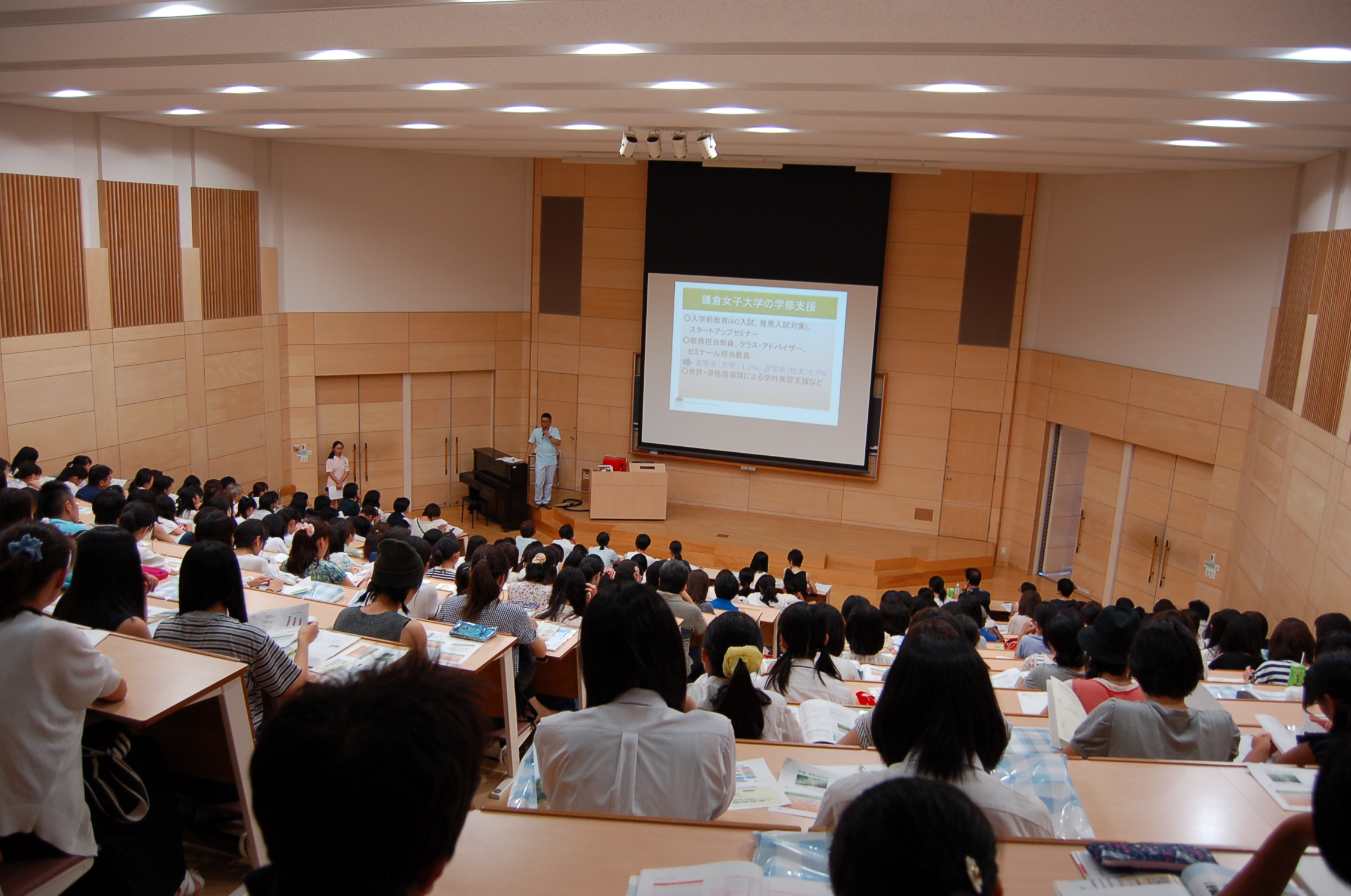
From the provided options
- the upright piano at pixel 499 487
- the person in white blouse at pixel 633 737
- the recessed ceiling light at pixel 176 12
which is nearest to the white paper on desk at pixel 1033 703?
the person in white blouse at pixel 633 737

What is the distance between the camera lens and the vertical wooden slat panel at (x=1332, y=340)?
22.5ft

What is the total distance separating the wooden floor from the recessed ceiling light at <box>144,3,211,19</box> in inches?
309

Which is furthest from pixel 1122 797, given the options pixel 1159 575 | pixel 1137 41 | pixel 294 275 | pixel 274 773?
pixel 294 275

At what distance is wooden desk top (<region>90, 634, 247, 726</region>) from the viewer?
2717mm

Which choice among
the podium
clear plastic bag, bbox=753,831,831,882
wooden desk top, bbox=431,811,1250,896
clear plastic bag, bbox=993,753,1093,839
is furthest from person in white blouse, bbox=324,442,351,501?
clear plastic bag, bbox=753,831,831,882

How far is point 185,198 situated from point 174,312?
124cm

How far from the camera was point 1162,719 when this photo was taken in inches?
120

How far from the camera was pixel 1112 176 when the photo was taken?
10492mm

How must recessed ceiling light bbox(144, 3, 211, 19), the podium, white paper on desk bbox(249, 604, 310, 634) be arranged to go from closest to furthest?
white paper on desk bbox(249, 604, 310, 634) → recessed ceiling light bbox(144, 3, 211, 19) → the podium

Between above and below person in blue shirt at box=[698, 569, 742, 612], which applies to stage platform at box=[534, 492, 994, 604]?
below

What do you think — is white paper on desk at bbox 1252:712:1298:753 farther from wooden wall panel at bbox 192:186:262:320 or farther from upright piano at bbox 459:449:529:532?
wooden wall panel at bbox 192:186:262:320

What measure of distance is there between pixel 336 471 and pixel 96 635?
864 cm

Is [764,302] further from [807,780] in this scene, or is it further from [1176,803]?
[1176,803]

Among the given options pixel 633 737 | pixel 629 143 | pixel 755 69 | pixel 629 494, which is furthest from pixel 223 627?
pixel 629 494
